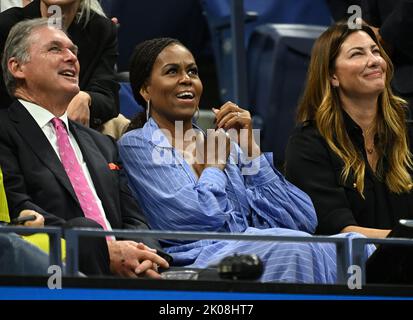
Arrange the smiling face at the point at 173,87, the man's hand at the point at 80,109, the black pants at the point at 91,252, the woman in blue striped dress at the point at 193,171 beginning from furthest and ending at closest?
the man's hand at the point at 80,109 → the smiling face at the point at 173,87 → the woman in blue striped dress at the point at 193,171 → the black pants at the point at 91,252

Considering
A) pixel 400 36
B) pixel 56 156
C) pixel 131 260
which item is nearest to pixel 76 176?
pixel 56 156

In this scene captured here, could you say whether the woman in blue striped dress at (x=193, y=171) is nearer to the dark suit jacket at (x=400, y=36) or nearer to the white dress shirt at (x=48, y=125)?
the white dress shirt at (x=48, y=125)

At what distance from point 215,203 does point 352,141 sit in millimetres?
628

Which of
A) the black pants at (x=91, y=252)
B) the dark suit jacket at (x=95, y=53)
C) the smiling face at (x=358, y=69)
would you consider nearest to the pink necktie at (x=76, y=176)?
the black pants at (x=91, y=252)

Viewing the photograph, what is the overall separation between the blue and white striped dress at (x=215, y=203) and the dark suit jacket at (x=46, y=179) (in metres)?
0.09

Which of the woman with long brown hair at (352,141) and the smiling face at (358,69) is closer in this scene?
the woman with long brown hair at (352,141)

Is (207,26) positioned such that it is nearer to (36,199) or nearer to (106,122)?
(106,122)

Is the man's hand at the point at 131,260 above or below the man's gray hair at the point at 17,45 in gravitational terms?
below

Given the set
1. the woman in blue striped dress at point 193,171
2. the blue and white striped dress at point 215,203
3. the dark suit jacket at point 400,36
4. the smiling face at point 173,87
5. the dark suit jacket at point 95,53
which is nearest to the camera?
the blue and white striped dress at point 215,203

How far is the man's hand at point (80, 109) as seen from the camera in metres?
4.29

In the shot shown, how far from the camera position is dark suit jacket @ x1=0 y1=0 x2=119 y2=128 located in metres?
4.41

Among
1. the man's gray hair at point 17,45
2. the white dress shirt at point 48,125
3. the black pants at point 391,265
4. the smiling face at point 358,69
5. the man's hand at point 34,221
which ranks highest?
the man's gray hair at point 17,45

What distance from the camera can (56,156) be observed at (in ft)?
12.4
